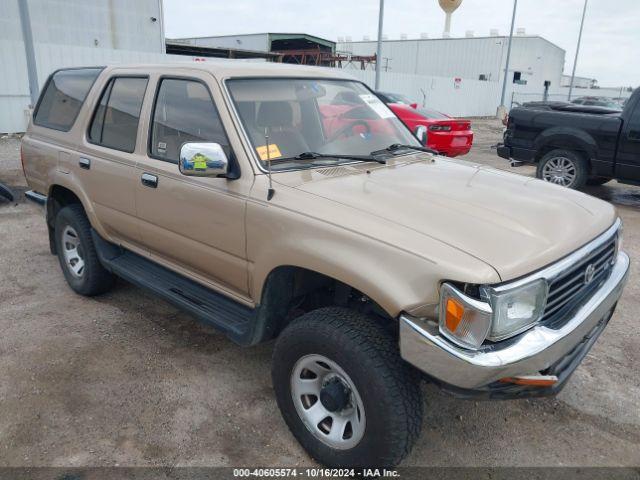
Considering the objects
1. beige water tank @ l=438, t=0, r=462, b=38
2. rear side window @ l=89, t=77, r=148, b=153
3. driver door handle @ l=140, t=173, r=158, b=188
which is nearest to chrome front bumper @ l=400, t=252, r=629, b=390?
driver door handle @ l=140, t=173, r=158, b=188

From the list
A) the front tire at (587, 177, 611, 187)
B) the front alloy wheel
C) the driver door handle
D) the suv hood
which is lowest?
the front tire at (587, 177, 611, 187)

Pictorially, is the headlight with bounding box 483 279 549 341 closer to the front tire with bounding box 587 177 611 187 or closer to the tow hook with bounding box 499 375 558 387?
the tow hook with bounding box 499 375 558 387

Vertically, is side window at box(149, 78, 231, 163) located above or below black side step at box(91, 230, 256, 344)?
above

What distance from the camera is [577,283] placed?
2.47m

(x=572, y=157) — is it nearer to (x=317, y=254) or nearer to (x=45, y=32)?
(x=317, y=254)

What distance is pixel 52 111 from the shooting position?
4.49 m

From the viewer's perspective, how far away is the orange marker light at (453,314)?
6.53 feet

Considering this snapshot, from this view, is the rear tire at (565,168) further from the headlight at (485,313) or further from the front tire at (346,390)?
the front tire at (346,390)

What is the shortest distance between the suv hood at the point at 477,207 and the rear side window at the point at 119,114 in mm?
1483

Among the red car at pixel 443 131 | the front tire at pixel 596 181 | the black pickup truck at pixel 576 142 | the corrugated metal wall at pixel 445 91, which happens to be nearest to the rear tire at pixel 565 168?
the black pickup truck at pixel 576 142

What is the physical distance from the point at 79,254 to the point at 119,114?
1.44 meters

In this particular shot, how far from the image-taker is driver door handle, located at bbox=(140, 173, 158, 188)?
3.29m

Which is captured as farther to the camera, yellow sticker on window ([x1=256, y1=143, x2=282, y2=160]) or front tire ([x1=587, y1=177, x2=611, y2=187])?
front tire ([x1=587, y1=177, x2=611, y2=187])

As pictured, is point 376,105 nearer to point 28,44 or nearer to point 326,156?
point 326,156
